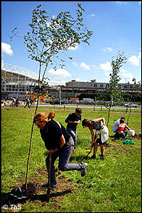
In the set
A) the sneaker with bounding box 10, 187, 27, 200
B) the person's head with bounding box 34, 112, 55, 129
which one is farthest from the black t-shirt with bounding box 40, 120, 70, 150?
the sneaker with bounding box 10, 187, 27, 200

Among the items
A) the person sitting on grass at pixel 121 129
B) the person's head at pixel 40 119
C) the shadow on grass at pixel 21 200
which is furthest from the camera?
the person sitting on grass at pixel 121 129

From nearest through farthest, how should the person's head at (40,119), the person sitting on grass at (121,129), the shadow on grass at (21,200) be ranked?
the person's head at (40,119)
the shadow on grass at (21,200)
the person sitting on grass at (121,129)

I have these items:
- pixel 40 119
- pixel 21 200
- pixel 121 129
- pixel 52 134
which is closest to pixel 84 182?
pixel 21 200

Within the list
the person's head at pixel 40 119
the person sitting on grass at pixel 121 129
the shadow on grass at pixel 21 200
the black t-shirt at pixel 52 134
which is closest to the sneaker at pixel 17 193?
the shadow on grass at pixel 21 200

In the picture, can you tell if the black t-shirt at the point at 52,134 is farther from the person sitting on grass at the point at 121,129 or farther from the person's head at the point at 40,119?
the person sitting on grass at the point at 121,129

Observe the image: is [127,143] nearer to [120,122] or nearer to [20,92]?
[120,122]

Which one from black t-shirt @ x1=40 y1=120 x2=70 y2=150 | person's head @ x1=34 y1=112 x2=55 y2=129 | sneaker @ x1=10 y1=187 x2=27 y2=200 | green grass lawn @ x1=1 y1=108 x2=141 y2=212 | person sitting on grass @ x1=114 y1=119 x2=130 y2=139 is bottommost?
green grass lawn @ x1=1 y1=108 x2=141 y2=212

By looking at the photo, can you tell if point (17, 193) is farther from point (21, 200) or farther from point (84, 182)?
point (84, 182)

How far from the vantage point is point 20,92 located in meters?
59.6

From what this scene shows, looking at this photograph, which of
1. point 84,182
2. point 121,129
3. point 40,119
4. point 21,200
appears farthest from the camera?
point 121,129

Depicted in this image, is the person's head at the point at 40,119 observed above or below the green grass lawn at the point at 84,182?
above

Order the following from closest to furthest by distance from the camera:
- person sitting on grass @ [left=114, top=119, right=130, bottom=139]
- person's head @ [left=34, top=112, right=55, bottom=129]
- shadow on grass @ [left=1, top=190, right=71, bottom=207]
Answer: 1. person's head @ [left=34, top=112, right=55, bottom=129]
2. shadow on grass @ [left=1, top=190, right=71, bottom=207]
3. person sitting on grass @ [left=114, top=119, right=130, bottom=139]

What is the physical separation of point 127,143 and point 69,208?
18.6 ft

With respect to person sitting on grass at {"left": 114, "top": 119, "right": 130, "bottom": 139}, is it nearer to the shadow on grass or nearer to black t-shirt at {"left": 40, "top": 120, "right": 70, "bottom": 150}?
the shadow on grass
